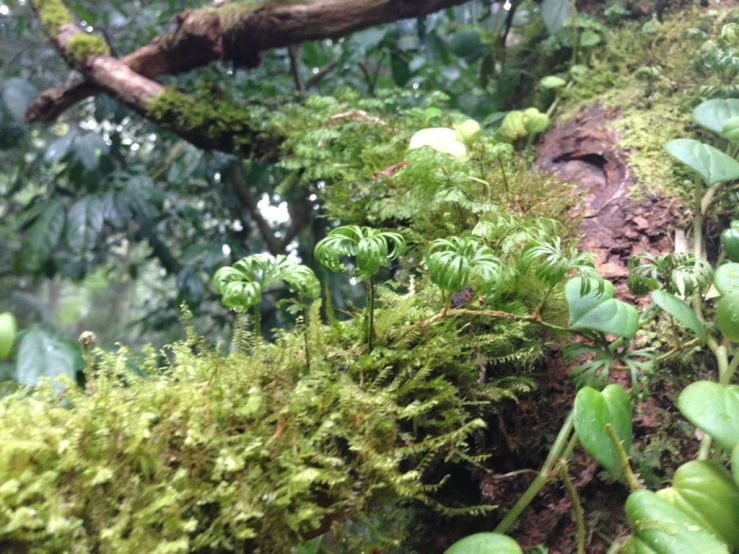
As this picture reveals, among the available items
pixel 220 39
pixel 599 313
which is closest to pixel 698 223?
pixel 599 313

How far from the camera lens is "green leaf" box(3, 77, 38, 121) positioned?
2.18 m

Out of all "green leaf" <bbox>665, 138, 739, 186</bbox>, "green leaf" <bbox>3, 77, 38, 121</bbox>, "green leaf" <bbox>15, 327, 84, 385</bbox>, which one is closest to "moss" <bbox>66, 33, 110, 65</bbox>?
"green leaf" <bbox>3, 77, 38, 121</bbox>

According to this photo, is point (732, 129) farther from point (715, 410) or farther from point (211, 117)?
point (211, 117)

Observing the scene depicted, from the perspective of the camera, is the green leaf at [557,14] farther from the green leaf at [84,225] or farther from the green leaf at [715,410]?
the green leaf at [84,225]

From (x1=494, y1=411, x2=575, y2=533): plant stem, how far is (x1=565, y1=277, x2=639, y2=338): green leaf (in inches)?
5.4

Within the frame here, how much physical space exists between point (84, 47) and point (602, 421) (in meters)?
2.30

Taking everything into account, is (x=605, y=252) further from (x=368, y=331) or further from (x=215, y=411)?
(x=215, y=411)

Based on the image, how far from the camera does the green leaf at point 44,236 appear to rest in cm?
200

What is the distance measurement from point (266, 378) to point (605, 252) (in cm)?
81

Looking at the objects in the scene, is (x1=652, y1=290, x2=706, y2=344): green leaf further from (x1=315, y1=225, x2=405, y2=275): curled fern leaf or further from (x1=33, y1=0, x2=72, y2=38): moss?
(x1=33, y1=0, x2=72, y2=38): moss

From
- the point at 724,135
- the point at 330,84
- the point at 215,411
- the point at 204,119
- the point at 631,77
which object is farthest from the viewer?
the point at 330,84

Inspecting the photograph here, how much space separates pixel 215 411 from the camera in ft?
2.02

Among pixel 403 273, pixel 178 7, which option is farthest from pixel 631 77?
pixel 178 7

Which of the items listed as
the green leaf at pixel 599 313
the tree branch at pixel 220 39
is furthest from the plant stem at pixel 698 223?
the tree branch at pixel 220 39
